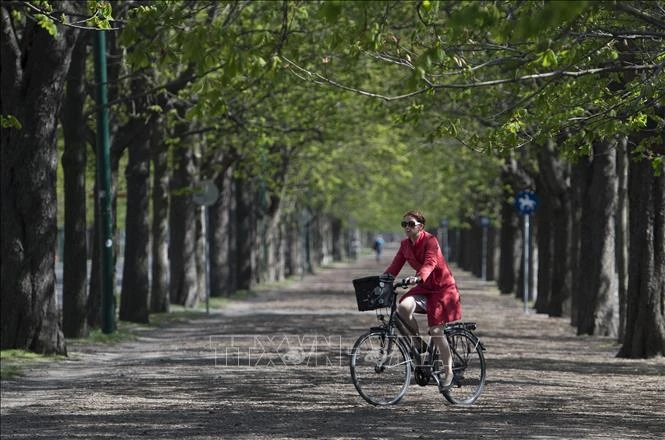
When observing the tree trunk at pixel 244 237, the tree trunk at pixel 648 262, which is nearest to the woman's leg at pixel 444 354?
the tree trunk at pixel 648 262

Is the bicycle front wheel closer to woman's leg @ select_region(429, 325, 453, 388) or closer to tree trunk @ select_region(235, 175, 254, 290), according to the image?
woman's leg @ select_region(429, 325, 453, 388)

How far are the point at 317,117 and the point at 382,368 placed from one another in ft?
61.3

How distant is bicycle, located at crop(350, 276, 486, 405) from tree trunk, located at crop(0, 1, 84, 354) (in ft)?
24.2

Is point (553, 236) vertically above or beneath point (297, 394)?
above

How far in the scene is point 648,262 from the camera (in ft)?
63.2

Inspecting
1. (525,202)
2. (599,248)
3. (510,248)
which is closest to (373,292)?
(599,248)

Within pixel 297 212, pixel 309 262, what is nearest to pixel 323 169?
pixel 297 212

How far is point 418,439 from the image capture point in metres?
10.6

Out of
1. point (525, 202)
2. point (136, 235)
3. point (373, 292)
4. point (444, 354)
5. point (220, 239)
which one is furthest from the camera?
point (220, 239)

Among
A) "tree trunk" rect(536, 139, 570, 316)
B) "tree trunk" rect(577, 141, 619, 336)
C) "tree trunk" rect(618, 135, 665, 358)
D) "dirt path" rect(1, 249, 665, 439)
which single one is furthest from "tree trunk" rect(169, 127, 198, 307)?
"tree trunk" rect(618, 135, 665, 358)

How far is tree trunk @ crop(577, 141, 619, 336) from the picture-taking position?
2416 cm

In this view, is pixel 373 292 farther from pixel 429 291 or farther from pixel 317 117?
pixel 317 117

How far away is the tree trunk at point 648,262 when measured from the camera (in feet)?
63.0

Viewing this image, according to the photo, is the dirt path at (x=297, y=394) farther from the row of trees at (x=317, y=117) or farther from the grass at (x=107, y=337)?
the row of trees at (x=317, y=117)
